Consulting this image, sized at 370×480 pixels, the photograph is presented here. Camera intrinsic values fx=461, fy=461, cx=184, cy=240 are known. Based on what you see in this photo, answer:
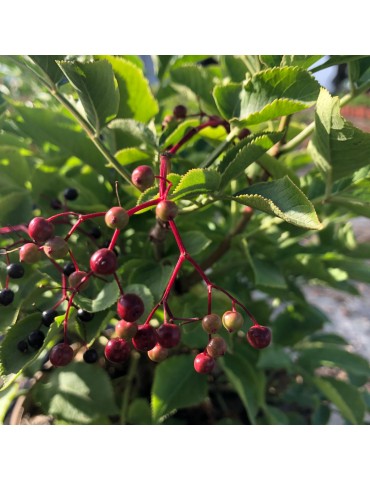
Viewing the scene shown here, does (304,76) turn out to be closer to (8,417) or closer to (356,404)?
(356,404)

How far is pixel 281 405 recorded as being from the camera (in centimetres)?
121

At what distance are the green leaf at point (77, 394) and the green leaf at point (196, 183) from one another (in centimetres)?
45

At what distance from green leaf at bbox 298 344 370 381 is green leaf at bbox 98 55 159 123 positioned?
609 mm

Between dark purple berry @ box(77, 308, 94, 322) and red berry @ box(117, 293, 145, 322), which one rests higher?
red berry @ box(117, 293, 145, 322)

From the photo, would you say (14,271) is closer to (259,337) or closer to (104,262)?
(104,262)

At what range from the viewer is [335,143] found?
0.48 meters

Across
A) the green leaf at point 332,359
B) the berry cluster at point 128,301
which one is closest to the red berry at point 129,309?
the berry cluster at point 128,301

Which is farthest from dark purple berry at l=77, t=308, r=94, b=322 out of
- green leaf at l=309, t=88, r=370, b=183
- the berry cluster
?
green leaf at l=309, t=88, r=370, b=183

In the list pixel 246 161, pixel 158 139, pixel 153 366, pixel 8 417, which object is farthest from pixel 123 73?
pixel 8 417

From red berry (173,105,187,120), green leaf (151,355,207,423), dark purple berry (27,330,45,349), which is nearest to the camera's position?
dark purple berry (27,330,45,349)

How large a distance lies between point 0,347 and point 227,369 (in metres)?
0.42

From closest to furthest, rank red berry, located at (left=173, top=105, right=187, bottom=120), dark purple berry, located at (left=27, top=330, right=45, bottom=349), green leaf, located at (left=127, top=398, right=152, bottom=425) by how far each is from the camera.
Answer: dark purple berry, located at (left=27, top=330, right=45, bottom=349) < red berry, located at (left=173, top=105, right=187, bottom=120) < green leaf, located at (left=127, top=398, right=152, bottom=425)

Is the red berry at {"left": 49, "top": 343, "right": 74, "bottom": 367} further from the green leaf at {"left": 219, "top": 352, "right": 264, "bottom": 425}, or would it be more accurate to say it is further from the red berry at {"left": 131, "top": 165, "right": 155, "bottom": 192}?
the green leaf at {"left": 219, "top": 352, "right": 264, "bottom": 425}

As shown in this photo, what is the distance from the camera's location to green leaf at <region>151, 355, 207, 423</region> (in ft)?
2.43
